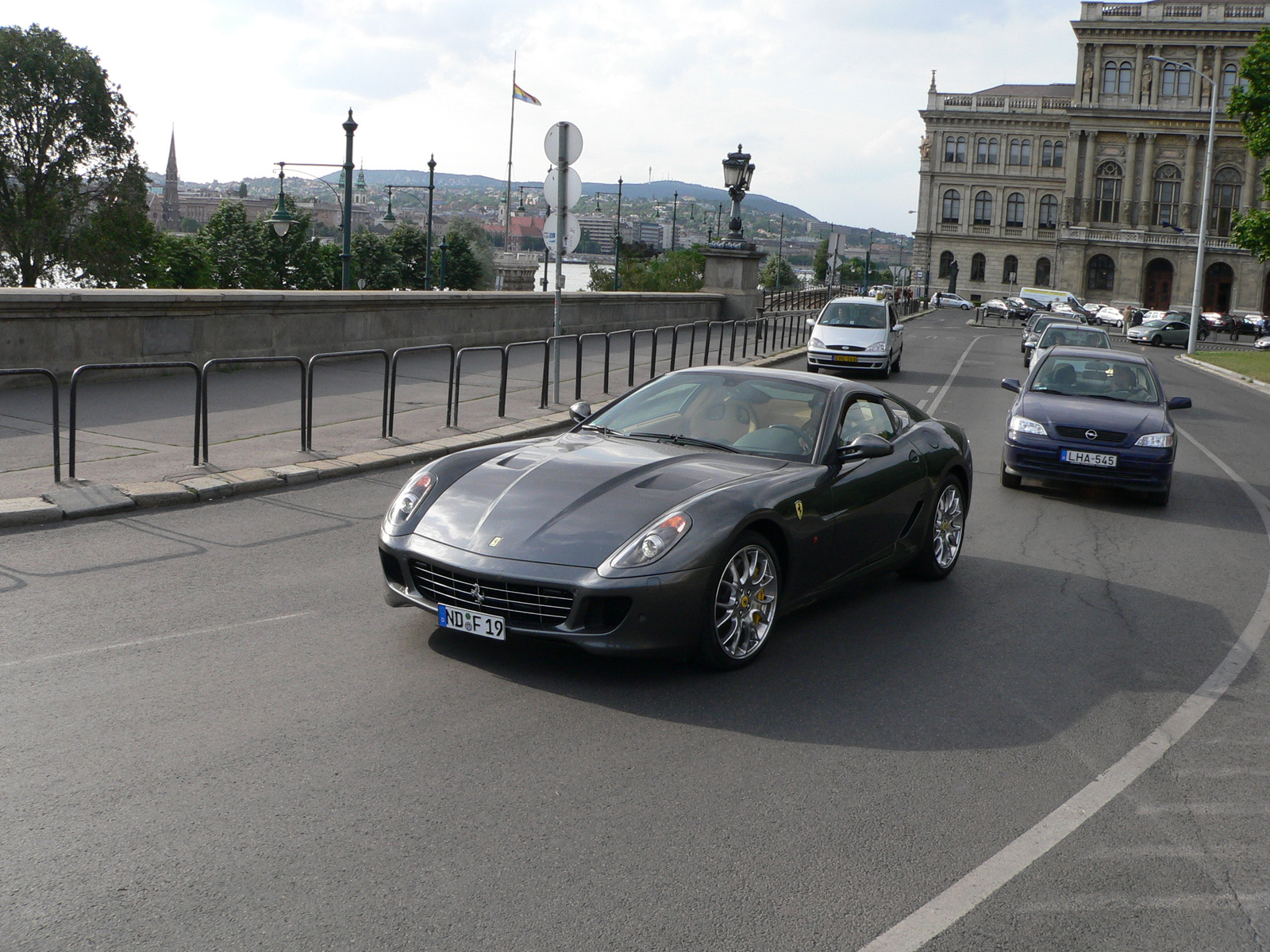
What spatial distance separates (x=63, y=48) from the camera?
6241 cm

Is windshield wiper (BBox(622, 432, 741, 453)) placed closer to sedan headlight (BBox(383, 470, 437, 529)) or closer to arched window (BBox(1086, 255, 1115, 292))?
sedan headlight (BBox(383, 470, 437, 529))

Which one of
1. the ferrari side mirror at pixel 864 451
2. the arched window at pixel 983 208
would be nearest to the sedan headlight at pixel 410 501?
the ferrari side mirror at pixel 864 451

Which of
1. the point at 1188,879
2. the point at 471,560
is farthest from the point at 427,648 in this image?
the point at 1188,879

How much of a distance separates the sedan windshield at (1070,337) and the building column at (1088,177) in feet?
301

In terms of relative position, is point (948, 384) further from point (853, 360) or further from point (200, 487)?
point (200, 487)

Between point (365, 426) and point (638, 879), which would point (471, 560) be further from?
point (365, 426)

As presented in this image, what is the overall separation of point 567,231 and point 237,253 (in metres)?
76.9

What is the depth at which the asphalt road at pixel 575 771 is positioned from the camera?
3.46 m

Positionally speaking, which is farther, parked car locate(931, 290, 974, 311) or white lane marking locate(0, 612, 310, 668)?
parked car locate(931, 290, 974, 311)

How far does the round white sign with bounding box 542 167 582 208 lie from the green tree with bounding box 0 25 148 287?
54.3 metres

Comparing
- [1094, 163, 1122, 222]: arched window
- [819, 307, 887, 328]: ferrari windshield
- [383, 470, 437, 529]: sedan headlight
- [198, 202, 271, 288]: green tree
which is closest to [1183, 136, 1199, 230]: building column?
[1094, 163, 1122, 222]: arched window

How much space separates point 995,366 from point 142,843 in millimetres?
30318

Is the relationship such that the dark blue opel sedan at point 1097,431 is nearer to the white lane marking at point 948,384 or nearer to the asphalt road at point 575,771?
the asphalt road at point 575,771

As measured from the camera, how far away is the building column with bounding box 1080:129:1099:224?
109 m
